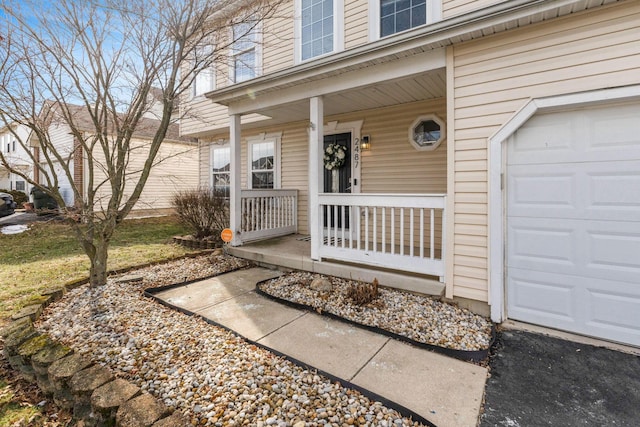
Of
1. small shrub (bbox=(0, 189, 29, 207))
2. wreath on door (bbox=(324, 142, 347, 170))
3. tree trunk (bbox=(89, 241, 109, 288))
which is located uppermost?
wreath on door (bbox=(324, 142, 347, 170))

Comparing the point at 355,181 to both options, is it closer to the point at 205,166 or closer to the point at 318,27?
the point at 318,27

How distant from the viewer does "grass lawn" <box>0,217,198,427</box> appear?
2.07 m

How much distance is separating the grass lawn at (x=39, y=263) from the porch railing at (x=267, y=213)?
1431 mm

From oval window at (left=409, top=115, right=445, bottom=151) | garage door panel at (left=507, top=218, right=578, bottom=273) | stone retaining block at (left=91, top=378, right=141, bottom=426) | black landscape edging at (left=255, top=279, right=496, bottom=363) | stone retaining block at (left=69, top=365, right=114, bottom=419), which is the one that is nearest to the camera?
stone retaining block at (left=91, top=378, right=141, bottom=426)

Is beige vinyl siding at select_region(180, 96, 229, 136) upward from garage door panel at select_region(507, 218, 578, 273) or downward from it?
upward

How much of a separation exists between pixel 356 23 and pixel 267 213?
4.03 metres

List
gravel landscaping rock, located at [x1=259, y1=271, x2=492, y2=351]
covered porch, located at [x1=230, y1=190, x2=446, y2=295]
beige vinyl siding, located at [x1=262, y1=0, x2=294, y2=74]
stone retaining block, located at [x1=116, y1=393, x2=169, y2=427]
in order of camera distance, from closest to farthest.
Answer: stone retaining block, located at [x1=116, y1=393, x2=169, y2=427] < gravel landscaping rock, located at [x1=259, y1=271, x2=492, y2=351] < covered porch, located at [x1=230, y1=190, x2=446, y2=295] < beige vinyl siding, located at [x1=262, y1=0, x2=294, y2=74]

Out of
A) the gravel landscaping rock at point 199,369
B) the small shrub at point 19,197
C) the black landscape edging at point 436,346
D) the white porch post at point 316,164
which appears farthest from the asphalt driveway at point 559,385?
the small shrub at point 19,197

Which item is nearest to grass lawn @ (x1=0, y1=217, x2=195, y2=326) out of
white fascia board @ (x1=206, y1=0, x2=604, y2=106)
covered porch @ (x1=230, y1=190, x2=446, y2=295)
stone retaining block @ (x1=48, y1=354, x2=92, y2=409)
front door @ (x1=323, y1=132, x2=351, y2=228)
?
stone retaining block @ (x1=48, y1=354, x2=92, y2=409)

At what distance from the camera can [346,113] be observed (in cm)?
589

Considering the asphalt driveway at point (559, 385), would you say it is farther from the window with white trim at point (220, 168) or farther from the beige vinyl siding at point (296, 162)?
the window with white trim at point (220, 168)

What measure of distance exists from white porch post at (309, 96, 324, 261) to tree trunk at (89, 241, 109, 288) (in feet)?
8.64

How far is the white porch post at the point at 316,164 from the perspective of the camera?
172 inches

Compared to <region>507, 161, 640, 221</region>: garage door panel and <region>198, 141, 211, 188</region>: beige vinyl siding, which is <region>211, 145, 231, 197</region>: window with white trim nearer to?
<region>198, 141, 211, 188</region>: beige vinyl siding
